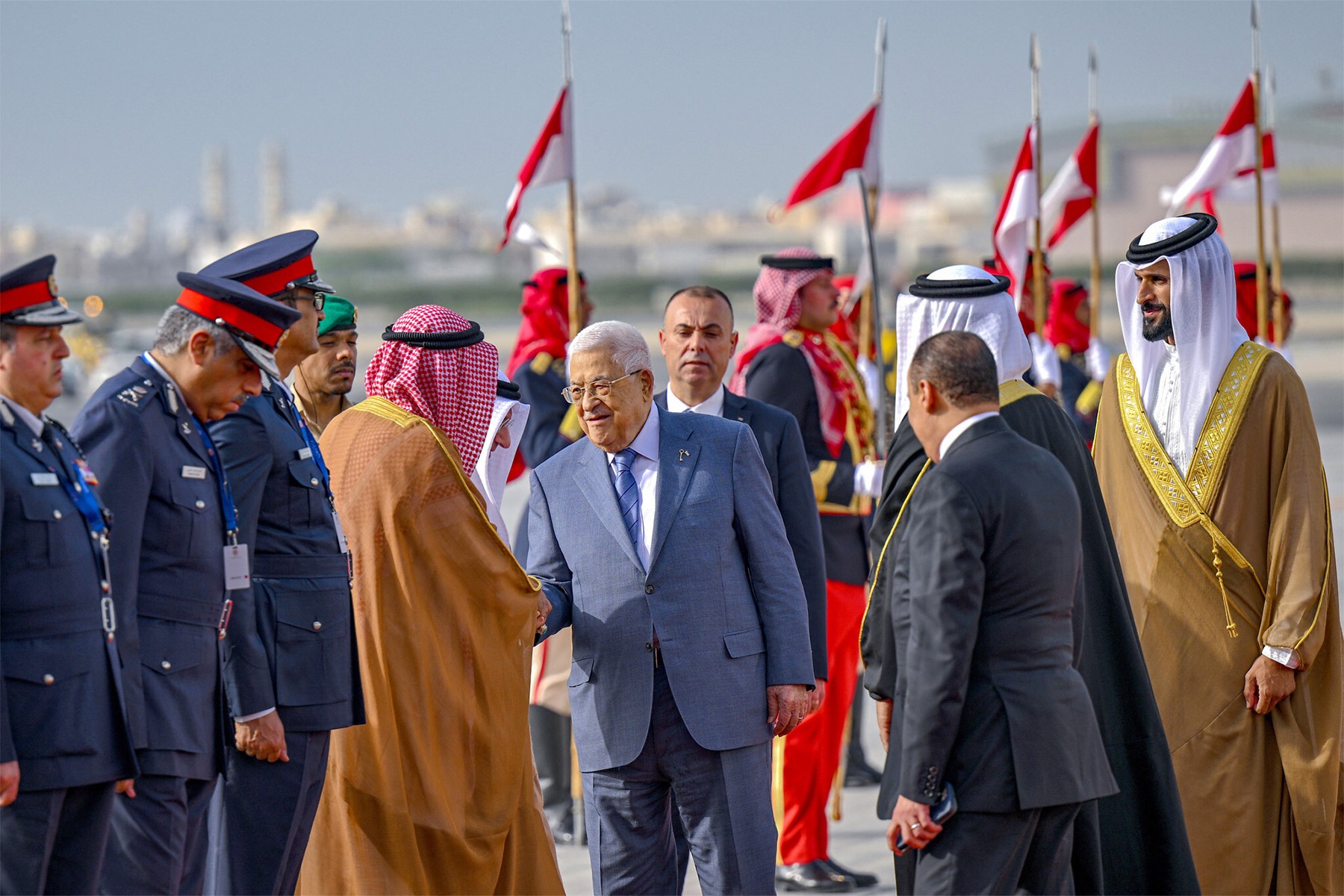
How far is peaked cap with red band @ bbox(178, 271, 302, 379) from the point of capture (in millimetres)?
3545

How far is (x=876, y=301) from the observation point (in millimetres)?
7266

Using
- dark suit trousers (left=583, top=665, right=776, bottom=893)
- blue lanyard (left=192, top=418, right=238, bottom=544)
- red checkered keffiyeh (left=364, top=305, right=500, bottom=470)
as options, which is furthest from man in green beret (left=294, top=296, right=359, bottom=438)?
dark suit trousers (left=583, top=665, right=776, bottom=893)

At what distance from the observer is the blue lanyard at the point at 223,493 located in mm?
3615

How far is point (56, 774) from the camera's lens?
3.17 meters

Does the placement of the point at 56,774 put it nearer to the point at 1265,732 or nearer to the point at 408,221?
the point at 1265,732

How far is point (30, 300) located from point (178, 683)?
895 millimetres

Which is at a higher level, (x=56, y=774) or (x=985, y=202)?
(x=985, y=202)

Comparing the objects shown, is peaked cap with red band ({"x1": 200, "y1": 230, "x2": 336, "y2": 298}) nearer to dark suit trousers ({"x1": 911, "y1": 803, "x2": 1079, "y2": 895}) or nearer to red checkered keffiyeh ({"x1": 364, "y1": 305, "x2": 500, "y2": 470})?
red checkered keffiyeh ({"x1": 364, "y1": 305, "x2": 500, "y2": 470})

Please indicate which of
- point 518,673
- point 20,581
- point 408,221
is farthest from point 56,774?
point 408,221

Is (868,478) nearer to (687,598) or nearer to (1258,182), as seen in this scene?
(687,598)

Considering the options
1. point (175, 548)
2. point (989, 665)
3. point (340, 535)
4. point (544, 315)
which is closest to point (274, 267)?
point (340, 535)

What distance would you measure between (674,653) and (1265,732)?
1740mm

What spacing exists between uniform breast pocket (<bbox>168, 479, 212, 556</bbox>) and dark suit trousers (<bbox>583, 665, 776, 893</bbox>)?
3.90 feet

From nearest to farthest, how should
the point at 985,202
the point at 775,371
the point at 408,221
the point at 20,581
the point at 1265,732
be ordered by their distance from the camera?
the point at 20,581
the point at 1265,732
the point at 775,371
the point at 985,202
the point at 408,221
